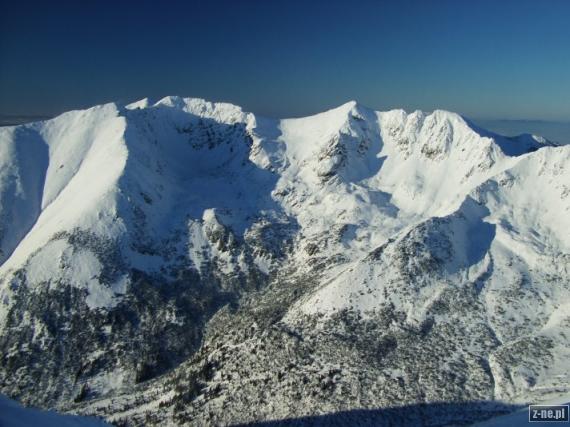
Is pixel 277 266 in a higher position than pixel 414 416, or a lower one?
higher

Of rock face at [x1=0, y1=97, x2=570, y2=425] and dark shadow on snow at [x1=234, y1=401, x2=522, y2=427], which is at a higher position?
rock face at [x1=0, y1=97, x2=570, y2=425]

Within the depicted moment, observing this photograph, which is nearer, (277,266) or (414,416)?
(414,416)

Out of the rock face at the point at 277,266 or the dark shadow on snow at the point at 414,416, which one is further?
the rock face at the point at 277,266

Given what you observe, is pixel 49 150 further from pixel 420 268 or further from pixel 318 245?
pixel 420 268

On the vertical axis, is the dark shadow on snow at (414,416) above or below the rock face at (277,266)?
below

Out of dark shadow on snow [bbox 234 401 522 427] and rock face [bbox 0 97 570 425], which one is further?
rock face [bbox 0 97 570 425]

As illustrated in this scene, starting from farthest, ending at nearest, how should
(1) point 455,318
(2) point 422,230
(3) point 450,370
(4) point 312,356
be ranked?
(2) point 422,230
(1) point 455,318
(4) point 312,356
(3) point 450,370

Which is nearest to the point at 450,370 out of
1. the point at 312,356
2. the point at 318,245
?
the point at 312,356

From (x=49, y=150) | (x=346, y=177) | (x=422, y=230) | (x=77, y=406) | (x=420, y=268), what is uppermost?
(x=49, y=150)
